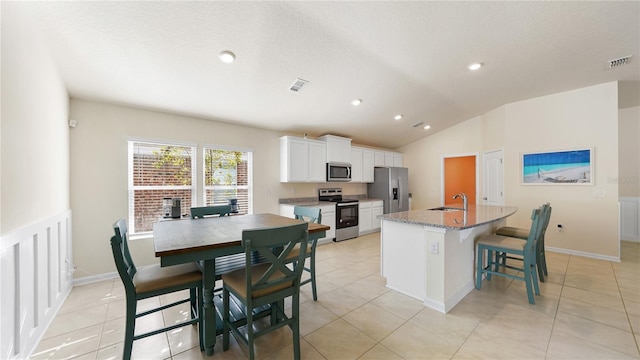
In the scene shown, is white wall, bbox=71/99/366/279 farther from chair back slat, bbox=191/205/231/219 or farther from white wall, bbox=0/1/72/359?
chair back slat, bbox=191/205/231/219

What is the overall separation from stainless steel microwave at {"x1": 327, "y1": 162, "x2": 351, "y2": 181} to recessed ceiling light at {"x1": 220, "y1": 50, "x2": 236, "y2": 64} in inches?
120

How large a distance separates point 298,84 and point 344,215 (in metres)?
2.96

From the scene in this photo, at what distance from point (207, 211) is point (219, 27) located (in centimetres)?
208

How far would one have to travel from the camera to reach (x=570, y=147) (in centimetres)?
418

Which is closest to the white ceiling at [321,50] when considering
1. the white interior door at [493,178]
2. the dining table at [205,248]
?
the white interior door at [493,178]

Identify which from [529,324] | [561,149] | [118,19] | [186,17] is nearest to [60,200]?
[118,19]

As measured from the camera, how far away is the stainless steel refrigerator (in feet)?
20.0

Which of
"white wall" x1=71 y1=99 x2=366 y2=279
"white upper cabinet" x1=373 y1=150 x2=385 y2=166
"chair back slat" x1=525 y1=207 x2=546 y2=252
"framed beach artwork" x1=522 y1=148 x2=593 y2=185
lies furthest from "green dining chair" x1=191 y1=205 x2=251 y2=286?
"framed beach artwork" x1=522 y1=148 x2=593 y2=185

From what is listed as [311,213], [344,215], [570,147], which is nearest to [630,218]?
[570,147]

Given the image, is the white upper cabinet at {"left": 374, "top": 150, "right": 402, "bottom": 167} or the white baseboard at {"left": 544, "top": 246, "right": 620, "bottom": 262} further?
the white upper cabinet at {"left": 374, "top": 150, "right": 402, "bottom": 167}

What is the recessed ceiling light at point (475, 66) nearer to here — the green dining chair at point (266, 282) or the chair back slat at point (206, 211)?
the green dining chair at point (266, 282)

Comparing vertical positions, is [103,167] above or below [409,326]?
above

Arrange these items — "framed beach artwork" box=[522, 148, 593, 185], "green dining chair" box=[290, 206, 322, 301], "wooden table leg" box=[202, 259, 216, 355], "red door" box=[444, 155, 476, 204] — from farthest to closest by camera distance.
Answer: "red door" box=[444, 155, 476, 204] < "framed beach artwork" box=[522, 148, 593, 185] < "green dining chair" box=[290, 206, 322, 301] < "wooden table leg" box=[202, 259, 216, 355]

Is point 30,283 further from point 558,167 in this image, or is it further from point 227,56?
point 558,167
